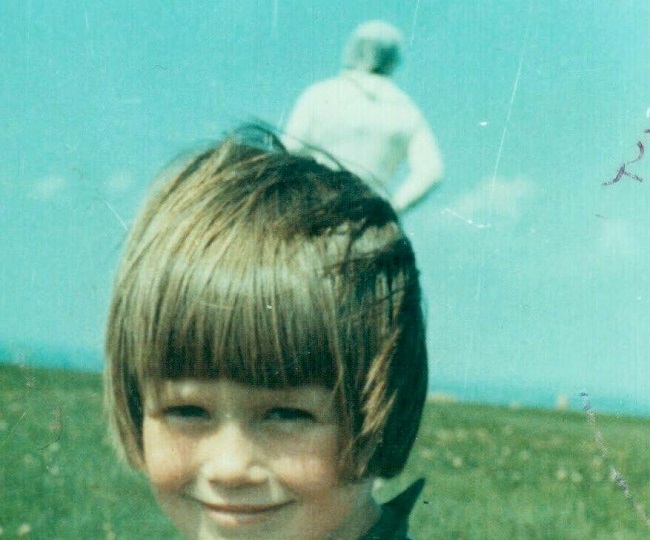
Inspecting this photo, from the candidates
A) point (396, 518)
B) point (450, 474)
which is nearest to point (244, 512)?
point (396, 518)

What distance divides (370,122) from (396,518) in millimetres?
606

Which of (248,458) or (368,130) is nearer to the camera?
(248,458)

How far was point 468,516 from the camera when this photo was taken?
5.82ft

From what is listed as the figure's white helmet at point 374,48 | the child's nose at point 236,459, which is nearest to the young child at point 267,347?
the child's nose at point 236,459

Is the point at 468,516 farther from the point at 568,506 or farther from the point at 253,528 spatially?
the point at 253,528

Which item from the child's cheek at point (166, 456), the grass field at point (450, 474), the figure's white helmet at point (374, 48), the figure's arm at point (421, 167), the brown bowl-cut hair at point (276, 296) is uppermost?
the figure's white helmet at point (374, 48)

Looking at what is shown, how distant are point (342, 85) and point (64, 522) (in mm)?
878

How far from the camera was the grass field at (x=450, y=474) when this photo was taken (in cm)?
174

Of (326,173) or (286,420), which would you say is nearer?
(286,420)

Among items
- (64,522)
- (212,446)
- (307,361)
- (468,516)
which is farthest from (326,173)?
(64,522)

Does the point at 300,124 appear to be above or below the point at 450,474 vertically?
above

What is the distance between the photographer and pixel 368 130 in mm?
1664

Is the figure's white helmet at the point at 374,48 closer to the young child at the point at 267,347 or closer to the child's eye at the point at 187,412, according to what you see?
the young child at the point at 267,347

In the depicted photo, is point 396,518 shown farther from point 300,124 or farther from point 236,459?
point 300,124
